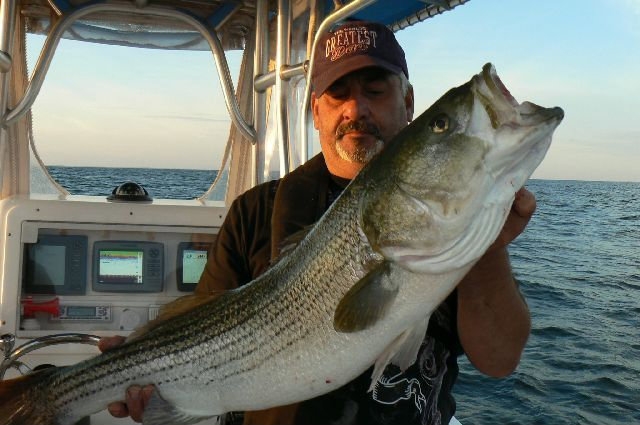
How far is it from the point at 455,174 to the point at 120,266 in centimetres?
332

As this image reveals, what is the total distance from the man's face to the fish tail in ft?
5.78

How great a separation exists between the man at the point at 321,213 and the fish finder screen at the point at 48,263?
6.05 ft

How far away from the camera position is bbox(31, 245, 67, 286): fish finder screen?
4.47 m

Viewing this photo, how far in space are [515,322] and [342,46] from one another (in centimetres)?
155

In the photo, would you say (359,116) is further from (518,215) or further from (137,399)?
(137,399)

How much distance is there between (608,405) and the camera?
8898 millimetres

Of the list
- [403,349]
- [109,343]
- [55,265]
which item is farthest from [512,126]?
[55,265]

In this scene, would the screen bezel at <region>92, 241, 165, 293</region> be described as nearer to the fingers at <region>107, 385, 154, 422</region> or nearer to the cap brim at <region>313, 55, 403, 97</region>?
the fingers at <region>107, 385, 154, 422</region>

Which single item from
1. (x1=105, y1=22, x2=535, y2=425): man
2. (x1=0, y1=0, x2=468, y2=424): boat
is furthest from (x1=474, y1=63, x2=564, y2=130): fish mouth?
(x1=0, y1=0, x2=468, y2=424): boat

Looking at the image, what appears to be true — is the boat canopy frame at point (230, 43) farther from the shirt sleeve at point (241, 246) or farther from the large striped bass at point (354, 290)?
the large striped bass at point (354, 290)

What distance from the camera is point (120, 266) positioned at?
4609 millimetres

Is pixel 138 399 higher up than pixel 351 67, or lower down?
lower down

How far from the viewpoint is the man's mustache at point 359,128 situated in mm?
3049

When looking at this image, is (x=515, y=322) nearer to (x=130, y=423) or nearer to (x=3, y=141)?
(x=130, y=423)
